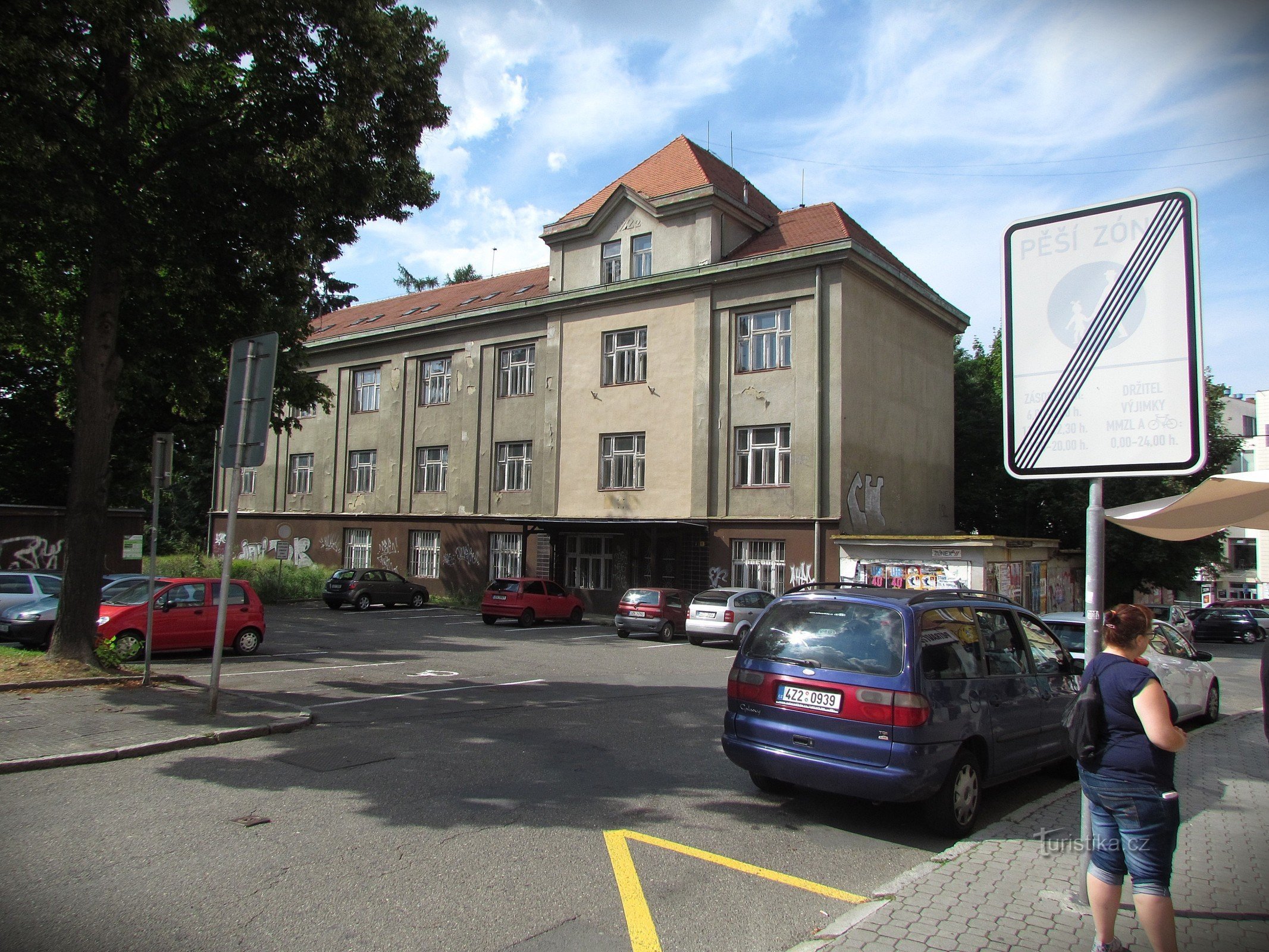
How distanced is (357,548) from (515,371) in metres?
11.2

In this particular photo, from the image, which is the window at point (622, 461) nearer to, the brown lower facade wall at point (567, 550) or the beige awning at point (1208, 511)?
the brown lower facade wall at point (567, 550)

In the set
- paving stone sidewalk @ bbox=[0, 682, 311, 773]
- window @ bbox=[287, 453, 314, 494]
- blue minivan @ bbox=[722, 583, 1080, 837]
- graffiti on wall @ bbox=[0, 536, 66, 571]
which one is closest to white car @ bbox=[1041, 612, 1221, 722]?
blue minivan @ bbox=[722, 583, 1080, 837]

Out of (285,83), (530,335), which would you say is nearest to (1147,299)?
(285,83)

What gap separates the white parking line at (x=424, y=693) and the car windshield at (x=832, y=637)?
6.28 meters

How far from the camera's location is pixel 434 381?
3631 cm

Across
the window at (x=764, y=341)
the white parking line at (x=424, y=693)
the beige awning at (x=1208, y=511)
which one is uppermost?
the window at (x=764, y=341)

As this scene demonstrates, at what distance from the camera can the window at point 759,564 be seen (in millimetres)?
26906

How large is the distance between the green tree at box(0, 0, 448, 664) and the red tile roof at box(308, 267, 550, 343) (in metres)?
21.3

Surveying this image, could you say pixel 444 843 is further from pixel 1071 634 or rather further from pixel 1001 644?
pixel 1071 634

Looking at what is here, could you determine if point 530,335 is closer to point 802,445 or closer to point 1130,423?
point 802,445

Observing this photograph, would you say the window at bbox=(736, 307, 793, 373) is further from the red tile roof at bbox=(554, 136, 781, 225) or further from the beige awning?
the beige awning

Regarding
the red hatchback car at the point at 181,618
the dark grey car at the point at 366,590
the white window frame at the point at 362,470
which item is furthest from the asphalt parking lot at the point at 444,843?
the white window frame at the point at 362,470

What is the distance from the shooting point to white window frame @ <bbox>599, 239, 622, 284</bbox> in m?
31.2

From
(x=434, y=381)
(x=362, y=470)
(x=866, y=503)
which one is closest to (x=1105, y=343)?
(x=866, y=503)
